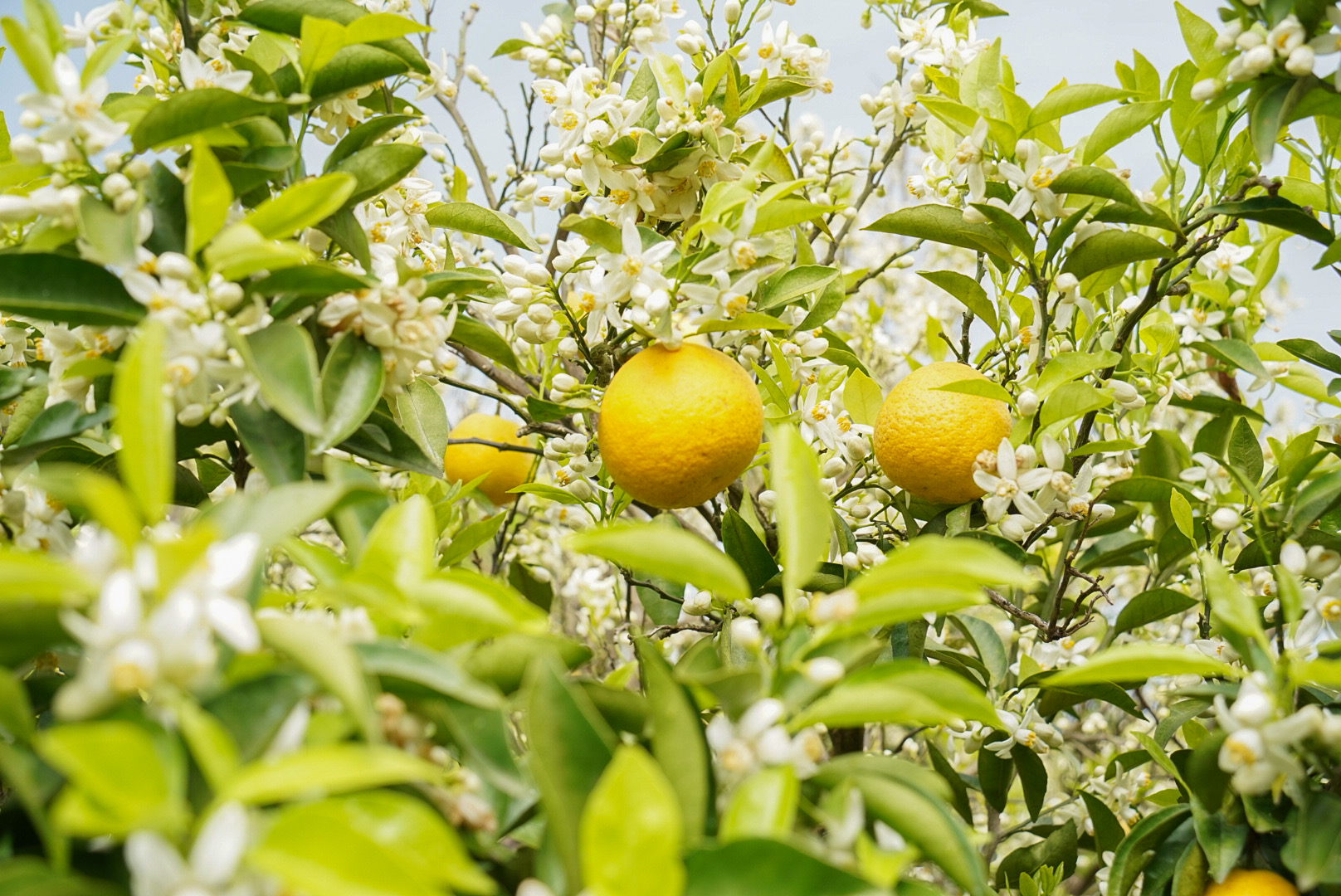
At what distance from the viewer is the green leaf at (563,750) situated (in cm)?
52

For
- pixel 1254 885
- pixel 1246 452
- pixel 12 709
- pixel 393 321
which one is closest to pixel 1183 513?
pixel 1246 452

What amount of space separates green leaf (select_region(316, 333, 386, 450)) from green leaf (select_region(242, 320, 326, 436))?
0.23 ft

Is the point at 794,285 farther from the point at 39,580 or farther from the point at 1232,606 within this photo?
the point at 39,580

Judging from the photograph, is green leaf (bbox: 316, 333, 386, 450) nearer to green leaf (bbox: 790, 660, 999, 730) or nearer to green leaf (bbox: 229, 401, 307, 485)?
green leaf (bbox: 229, 401, 307, 485)

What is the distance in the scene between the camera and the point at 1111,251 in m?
1.10

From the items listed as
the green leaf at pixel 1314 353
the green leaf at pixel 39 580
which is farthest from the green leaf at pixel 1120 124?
the green leaf at pixel 39 580

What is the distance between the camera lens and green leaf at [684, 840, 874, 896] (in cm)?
46

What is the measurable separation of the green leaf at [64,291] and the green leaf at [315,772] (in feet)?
1.39

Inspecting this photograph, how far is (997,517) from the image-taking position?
1104 millimetres

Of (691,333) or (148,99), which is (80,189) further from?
(691,333)

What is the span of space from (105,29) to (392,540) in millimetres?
782

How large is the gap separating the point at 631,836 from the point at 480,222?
940 mm

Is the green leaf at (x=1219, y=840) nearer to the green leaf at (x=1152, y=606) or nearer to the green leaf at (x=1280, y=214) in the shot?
the green leaf at (x=1152, y=606)

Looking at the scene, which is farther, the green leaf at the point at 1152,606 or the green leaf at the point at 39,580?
the green leaf at the point at 1152,606
